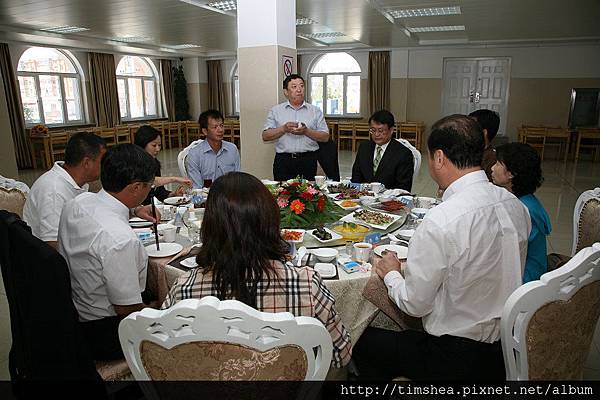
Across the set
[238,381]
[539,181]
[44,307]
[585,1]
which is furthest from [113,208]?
[585,1]

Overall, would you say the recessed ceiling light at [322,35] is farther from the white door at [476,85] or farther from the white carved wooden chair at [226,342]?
the white carved wooden chair at [226,342]

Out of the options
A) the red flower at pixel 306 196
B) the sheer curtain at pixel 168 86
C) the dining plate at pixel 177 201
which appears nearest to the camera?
the red flower at pixel 306 196

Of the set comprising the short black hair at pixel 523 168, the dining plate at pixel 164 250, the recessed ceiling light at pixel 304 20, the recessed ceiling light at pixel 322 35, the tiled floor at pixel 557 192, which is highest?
the recessed ceiling light at pixel 322 35

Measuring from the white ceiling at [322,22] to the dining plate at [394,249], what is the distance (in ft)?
16.4

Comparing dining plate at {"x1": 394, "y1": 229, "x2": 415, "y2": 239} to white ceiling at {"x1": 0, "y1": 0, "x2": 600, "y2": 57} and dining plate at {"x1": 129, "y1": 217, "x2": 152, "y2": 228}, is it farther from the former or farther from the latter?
white ceiling at {"x1": 0, "y1": 0, "x2": 600, "y2": 57}

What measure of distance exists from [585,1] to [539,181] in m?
5.75

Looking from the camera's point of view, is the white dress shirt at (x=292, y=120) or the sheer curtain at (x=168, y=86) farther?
the sheer curtain at (x=168, y=86)

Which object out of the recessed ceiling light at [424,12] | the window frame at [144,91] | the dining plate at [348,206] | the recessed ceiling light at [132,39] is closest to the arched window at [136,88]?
the window frame at [144,91]

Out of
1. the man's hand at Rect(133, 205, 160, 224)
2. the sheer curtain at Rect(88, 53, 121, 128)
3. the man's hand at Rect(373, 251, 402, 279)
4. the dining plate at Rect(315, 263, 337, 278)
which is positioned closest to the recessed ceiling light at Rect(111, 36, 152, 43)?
the sheer curtain at Rect(88, 53, 121, 128)

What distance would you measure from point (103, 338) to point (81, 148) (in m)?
Result: 1.19

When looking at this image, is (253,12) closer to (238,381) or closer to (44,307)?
(44,307)

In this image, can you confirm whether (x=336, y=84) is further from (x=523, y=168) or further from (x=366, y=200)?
(x=523, y=168)

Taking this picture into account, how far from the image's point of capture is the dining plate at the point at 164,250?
203 centimetres

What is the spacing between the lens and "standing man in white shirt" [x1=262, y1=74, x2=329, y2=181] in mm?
4113
